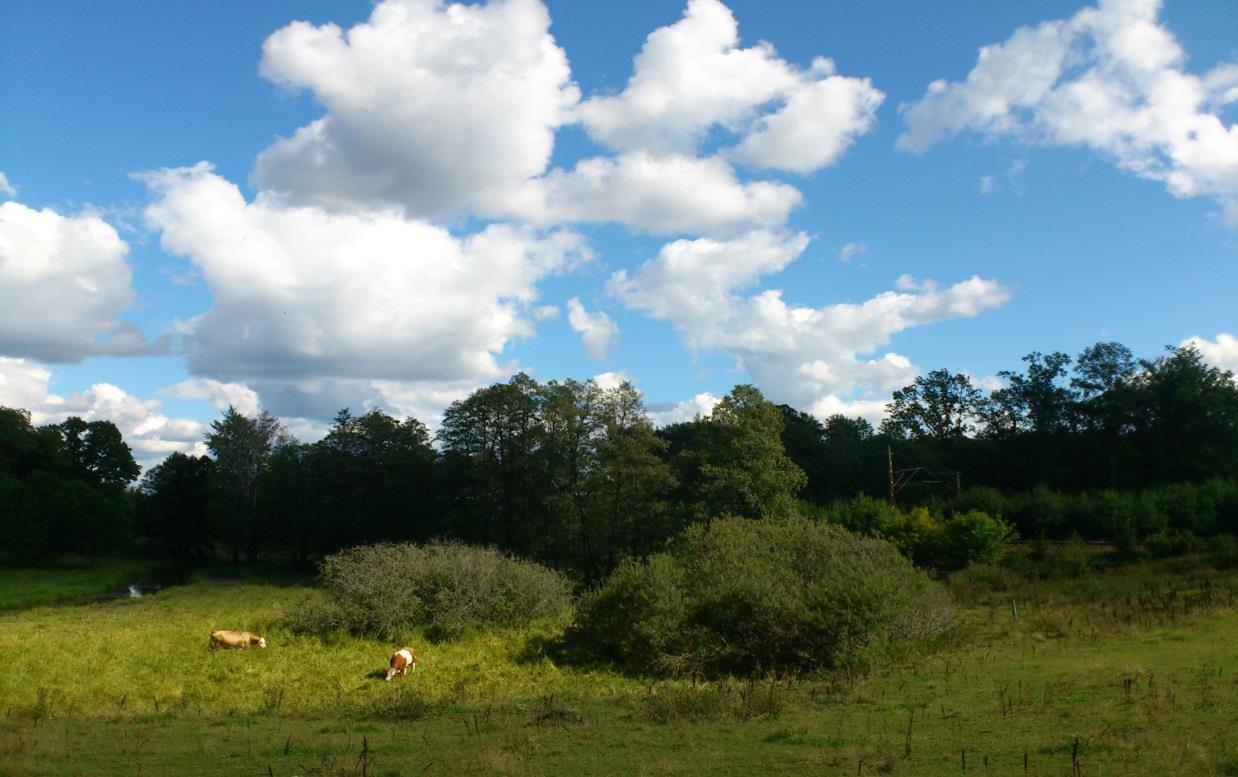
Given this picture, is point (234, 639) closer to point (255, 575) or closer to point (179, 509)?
point (255, 575)

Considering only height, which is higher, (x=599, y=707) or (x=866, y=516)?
(x=866, y=516)

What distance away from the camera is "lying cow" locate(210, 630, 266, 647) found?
20.5 m

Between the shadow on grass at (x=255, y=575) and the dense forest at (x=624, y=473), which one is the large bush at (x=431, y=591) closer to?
the dense forest at (x=624, y=473)

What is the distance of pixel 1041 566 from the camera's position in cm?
3816

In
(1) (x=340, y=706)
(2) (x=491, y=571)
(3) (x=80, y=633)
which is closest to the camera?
(1) (x=340, y=706)

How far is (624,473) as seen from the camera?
144 ft

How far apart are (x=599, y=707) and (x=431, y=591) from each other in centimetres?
1311

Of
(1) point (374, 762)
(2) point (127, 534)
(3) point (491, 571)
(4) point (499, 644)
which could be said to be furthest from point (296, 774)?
(2) point (127, 534)

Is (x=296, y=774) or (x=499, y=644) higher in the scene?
(x=296, y=774)

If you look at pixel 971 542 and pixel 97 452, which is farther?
pixel 97 452

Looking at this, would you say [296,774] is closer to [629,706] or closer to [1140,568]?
[629,706]

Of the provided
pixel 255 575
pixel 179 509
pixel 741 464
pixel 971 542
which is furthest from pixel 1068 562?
pixel 179 509

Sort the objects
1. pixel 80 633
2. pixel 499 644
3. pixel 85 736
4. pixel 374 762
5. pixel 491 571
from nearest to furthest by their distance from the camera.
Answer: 1. pixel 374 762
2. pixel 85 736
3. pixel 80 633
4. pixel 499 644
5. pixel 491 571

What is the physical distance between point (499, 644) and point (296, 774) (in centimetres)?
1562
